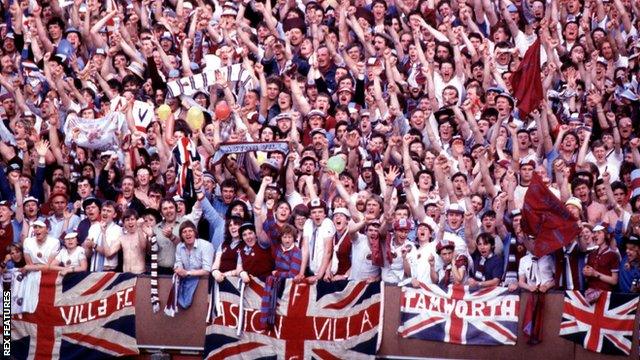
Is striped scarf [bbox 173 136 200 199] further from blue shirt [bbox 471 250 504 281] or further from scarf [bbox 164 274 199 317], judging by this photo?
blue shirt [bbox 471 250 504 281]

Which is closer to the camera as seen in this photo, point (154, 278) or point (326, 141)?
point (154, 278)

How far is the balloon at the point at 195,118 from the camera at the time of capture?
79.2 ft

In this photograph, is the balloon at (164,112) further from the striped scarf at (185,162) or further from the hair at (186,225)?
the hair at (186,225)

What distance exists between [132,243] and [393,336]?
127 inches

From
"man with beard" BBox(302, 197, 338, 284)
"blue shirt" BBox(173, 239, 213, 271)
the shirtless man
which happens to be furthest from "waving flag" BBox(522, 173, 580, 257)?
the shirtless man

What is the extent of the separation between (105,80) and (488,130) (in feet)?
17.6

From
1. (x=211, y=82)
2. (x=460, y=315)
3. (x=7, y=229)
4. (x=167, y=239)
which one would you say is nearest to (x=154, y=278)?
(x=167, y=239)

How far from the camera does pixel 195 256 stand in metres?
21.8

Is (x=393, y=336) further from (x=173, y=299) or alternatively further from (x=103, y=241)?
(x=103, y=241)

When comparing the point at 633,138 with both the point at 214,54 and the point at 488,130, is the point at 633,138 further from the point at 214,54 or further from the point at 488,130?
the point at 214,54

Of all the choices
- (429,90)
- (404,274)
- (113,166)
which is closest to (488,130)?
(429,90)

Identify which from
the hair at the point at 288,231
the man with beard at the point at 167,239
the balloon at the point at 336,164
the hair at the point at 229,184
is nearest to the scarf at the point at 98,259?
the man with beard at the point at 167,239

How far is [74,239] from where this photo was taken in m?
22.2

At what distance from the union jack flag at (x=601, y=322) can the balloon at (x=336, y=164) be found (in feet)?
11.7
